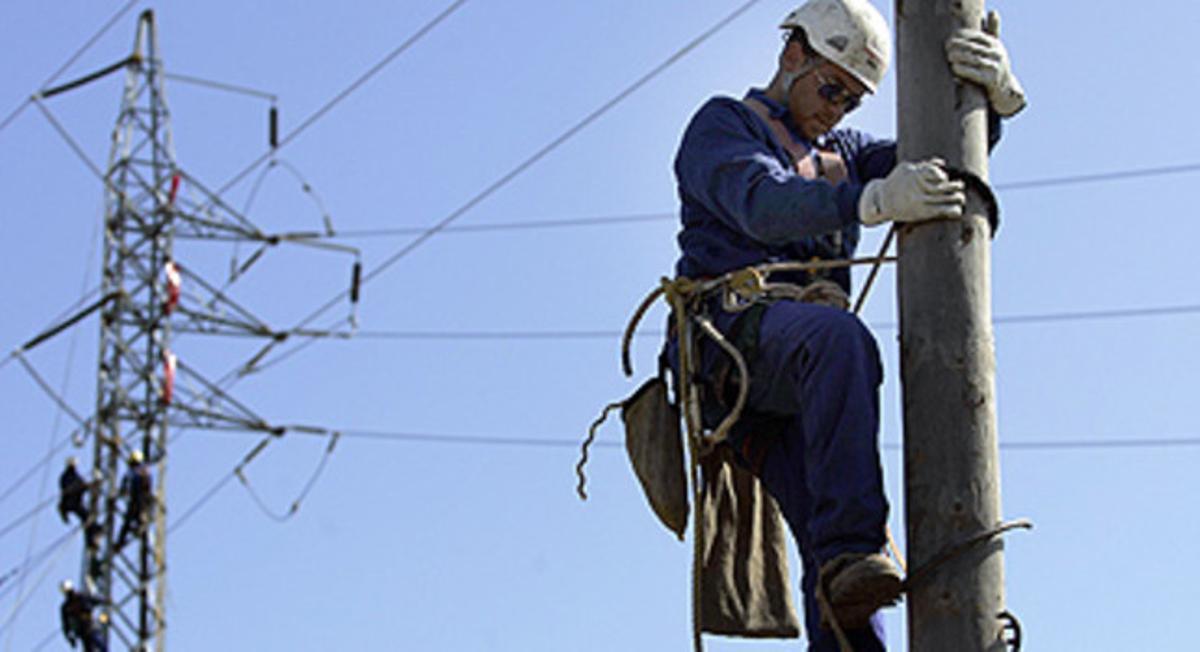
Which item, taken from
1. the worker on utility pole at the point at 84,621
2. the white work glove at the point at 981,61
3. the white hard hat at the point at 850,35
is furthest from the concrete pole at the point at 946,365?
the worker on utility pole at the point at 84,621

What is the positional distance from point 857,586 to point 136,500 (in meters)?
19.0

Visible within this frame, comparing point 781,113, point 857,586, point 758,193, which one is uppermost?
point 781,113

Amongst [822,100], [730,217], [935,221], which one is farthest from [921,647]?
[822,100]

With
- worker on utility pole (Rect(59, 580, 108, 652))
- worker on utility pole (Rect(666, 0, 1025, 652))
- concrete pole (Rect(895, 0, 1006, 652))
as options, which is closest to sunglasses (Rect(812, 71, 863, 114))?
worker on utility pole (Rect(666, 0, 1025, 652))

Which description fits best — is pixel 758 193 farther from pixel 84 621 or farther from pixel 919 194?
pixel 84 621

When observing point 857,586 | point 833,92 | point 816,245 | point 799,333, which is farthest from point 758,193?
point 857,586

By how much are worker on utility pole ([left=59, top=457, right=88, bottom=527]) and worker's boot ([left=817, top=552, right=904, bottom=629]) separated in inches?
756

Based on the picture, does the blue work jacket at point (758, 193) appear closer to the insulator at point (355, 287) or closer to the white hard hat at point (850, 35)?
the white hard hat at point (850, 35)

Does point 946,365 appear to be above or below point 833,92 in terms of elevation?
below

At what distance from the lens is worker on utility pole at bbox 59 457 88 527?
23.4 metres

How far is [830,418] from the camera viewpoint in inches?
189

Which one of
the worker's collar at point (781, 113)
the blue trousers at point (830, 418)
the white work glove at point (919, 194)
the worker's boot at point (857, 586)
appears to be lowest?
the worker's boot at point (857, 586)

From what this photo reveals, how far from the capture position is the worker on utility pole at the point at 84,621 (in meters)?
22.2

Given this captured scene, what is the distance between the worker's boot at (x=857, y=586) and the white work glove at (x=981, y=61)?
98 cm
